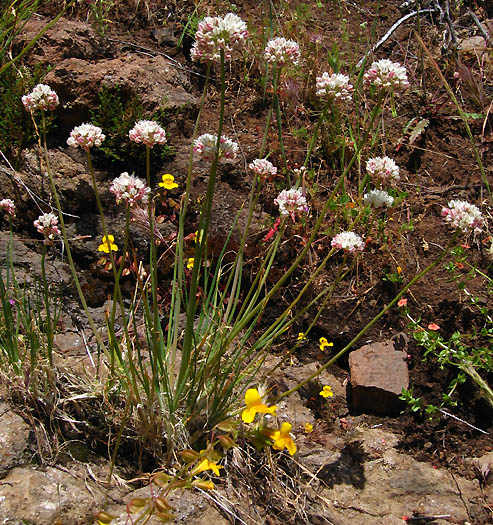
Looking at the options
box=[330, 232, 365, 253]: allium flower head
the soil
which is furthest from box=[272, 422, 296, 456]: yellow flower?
box=[330, 232, 365, 253]: allium flower head

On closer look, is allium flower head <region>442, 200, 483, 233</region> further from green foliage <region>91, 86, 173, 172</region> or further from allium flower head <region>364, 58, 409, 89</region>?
green foliage <region>91, 86, 173, 172</region>

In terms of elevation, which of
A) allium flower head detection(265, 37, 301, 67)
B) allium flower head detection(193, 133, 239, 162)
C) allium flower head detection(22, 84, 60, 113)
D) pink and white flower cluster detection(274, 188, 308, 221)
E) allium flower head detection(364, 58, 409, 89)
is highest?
allium flower head detection(265, 37, 301, 67)

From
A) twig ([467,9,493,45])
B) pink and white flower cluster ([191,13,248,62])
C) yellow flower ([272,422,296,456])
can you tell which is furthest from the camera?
twig ([467,9,493,45])

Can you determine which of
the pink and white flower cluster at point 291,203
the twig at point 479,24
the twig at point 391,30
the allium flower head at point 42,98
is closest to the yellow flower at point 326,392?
the pink and white flower cluster at point 291,203

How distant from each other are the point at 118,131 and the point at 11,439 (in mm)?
1673

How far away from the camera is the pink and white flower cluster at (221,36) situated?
1.67 meters

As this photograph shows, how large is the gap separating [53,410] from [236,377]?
2.19 feet

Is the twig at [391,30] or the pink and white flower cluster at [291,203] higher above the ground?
the twig at [391,30]

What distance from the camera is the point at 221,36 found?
66.2 inches

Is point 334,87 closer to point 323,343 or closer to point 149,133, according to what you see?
point 149,133

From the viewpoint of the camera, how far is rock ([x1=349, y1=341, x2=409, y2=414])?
259cm

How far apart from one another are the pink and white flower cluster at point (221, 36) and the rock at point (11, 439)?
4.57 feet

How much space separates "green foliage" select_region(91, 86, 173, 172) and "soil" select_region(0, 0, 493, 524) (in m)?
0.06

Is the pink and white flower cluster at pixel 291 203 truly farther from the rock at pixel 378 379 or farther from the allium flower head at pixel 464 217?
the rock at pixel 378 379
